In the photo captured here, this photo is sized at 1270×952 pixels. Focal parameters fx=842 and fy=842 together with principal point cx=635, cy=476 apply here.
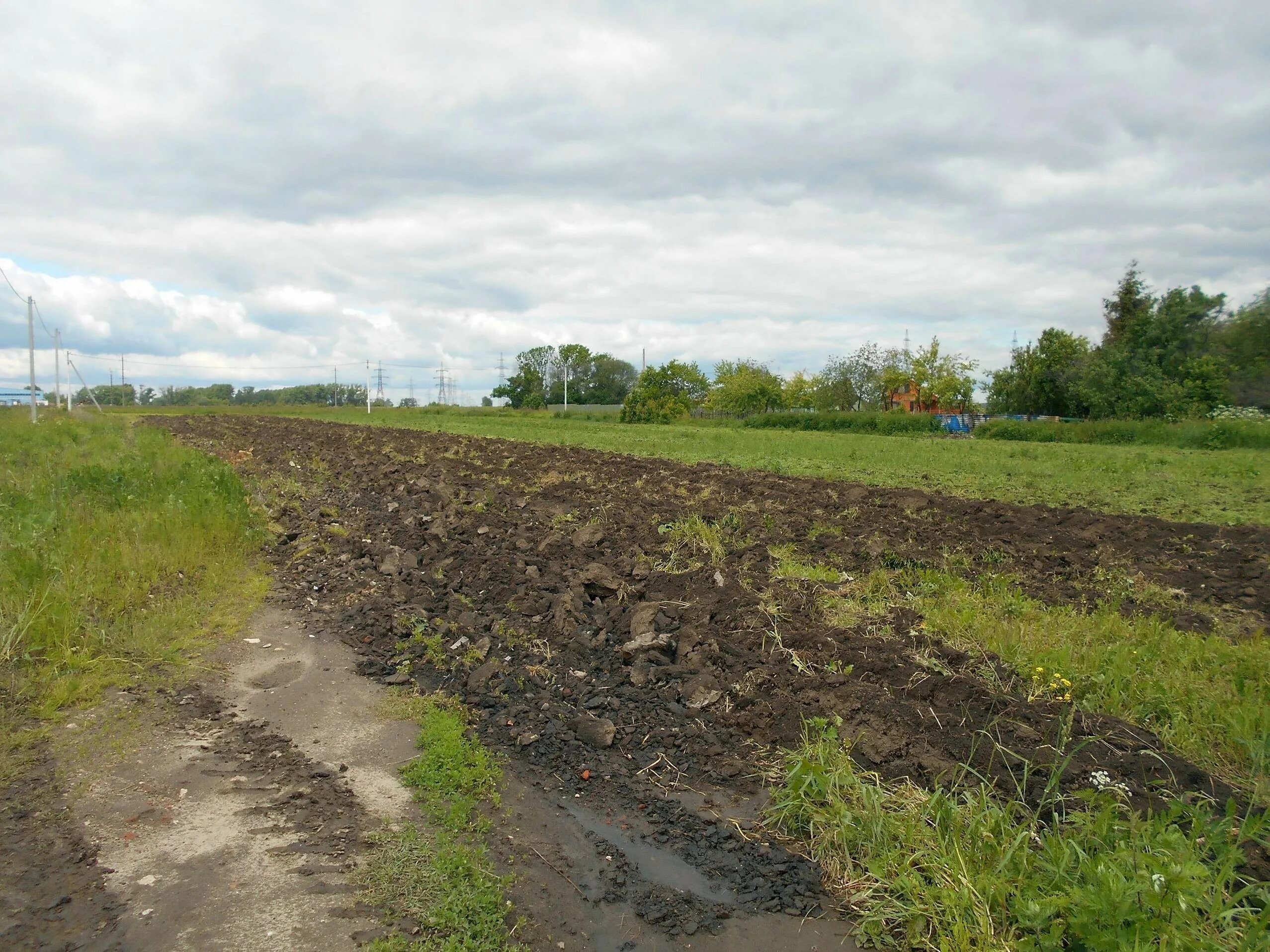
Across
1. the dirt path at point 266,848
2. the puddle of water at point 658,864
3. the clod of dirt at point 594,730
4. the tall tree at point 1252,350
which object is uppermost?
the tall tree at point 1252,350

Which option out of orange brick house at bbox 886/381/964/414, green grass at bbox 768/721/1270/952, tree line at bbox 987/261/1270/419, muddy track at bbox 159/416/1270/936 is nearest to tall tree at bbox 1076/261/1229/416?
tree line at bbox 987/261/1270/419

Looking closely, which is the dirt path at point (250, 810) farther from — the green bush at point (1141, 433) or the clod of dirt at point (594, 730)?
the green bush at point (1141, 433)

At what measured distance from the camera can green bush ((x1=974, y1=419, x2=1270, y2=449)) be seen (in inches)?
1064

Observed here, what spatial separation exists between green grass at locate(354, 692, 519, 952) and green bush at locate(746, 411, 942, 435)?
1517 inches

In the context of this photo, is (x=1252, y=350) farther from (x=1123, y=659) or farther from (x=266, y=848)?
(x=266, y=848)

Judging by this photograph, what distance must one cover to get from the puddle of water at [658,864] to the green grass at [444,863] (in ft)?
1.77

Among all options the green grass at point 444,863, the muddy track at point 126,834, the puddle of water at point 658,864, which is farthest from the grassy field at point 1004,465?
the muddy track at point 126,834

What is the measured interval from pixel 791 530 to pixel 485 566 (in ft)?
12.8

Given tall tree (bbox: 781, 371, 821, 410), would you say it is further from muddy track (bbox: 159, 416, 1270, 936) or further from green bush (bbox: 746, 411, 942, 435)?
muddy track (bbox: 159, 416, 1270, 936)

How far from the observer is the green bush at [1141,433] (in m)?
27.0

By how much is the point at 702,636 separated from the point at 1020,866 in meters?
3.02

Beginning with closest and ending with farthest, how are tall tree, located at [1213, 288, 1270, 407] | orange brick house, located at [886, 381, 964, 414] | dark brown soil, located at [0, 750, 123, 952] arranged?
1. dark brown soil, located at [0, 750, 123, 952]
2. tall tree, located at [1213, 288, 1270, 407]
3. orange brick house, located at [886, 381, 964, 414]

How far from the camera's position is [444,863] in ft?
12.0

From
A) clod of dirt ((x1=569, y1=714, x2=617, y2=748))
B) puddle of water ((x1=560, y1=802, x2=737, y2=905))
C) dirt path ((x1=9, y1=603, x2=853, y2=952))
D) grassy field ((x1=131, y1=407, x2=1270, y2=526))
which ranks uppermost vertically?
grassy field ((x1=131, y1=407, x2=1270, y2=526))
